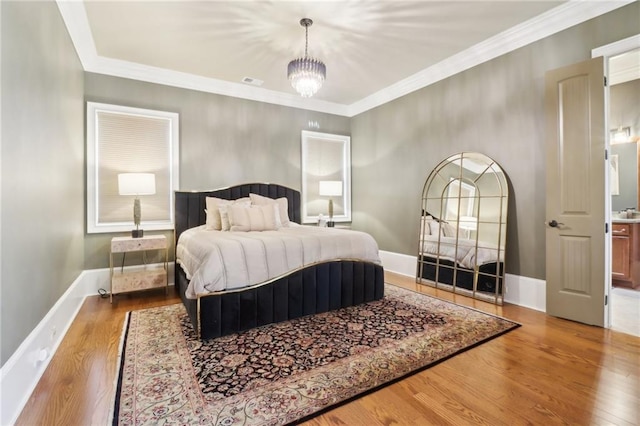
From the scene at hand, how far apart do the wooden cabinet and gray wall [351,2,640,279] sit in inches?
77.4

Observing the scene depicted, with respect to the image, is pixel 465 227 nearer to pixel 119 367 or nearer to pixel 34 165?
pixel 119 367

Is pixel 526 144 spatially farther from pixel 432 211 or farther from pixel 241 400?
pixel 241 400

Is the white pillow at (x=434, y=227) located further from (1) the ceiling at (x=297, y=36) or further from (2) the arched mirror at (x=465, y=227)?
(1) the ceiling at (x=297, y=36)

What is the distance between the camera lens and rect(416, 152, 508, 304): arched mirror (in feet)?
11.5

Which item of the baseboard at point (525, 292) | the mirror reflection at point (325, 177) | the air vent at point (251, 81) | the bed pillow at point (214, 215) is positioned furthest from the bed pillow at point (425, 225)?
the air vent at point (251, 81)

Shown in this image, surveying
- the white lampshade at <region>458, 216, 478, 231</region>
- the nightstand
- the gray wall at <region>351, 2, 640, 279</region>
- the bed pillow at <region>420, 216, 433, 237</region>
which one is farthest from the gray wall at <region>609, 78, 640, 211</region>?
the nightstand

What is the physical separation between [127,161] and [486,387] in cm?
453

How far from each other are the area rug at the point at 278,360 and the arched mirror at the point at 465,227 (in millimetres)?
761

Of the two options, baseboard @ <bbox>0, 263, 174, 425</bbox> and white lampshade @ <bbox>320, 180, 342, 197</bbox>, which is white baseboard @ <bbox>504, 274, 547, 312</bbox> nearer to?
white lampshade @ <bbox>320, 180, 342, 197</bbox>

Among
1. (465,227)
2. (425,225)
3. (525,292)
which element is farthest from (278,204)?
(525,292)

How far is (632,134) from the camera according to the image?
14.3ft

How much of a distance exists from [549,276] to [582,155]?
120 cm

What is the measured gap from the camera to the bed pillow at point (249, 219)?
3.64m

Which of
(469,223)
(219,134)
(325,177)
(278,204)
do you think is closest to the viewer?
(469,223)
